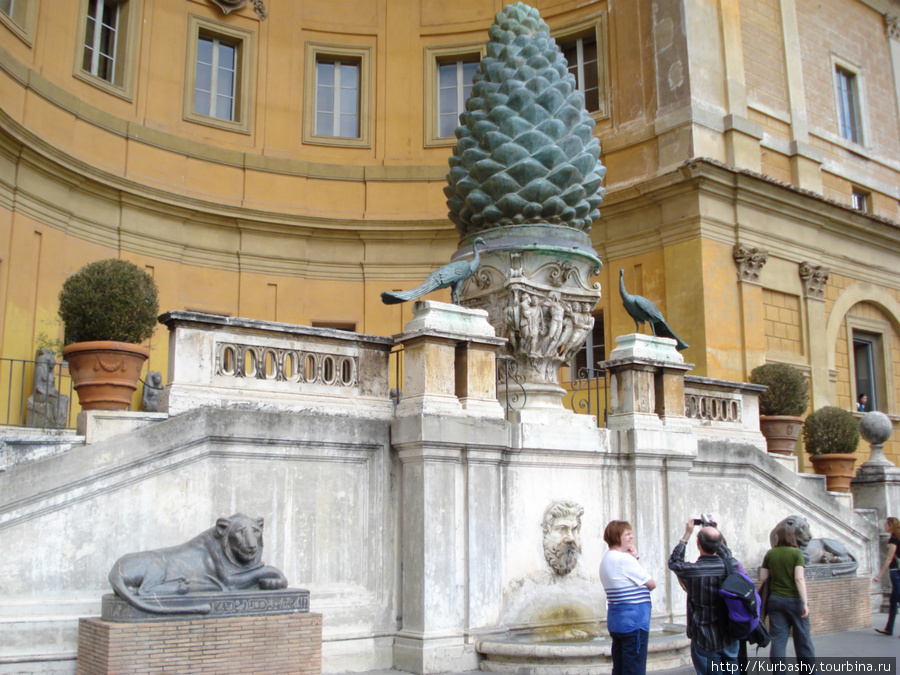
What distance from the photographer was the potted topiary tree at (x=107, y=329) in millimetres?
7418

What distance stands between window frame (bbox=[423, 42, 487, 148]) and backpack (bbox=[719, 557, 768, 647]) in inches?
625

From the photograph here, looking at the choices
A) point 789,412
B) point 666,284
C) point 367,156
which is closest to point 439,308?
point 789,412

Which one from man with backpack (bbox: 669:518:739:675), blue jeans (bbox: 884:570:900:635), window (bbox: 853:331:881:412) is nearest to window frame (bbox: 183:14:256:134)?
window (bbox: 853:331:881:412)

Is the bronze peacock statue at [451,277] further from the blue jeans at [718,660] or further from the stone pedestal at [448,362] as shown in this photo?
the blue jeans at [718,660]

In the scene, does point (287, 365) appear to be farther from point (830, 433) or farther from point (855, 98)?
point (855, 98)

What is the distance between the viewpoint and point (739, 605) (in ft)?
19.8

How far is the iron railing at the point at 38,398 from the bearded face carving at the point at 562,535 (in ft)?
20.1

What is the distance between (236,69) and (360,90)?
280 centimetres

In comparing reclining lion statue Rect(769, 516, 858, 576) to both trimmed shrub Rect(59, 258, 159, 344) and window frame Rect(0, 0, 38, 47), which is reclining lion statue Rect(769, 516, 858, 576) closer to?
trimmed shrub Rect(59, 258, 159, 344)

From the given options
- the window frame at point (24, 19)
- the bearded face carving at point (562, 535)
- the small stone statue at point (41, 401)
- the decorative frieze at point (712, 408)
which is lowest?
the bearded face carving at point (562, 535)

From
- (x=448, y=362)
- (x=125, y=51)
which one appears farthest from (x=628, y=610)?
(x=125, y=51)

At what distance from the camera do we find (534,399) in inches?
371

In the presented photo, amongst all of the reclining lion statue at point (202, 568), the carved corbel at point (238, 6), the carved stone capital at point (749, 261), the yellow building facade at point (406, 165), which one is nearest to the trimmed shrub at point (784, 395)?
the yellow building facade at point (406, 165)

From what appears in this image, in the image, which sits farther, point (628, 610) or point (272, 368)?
point (272, 368)
